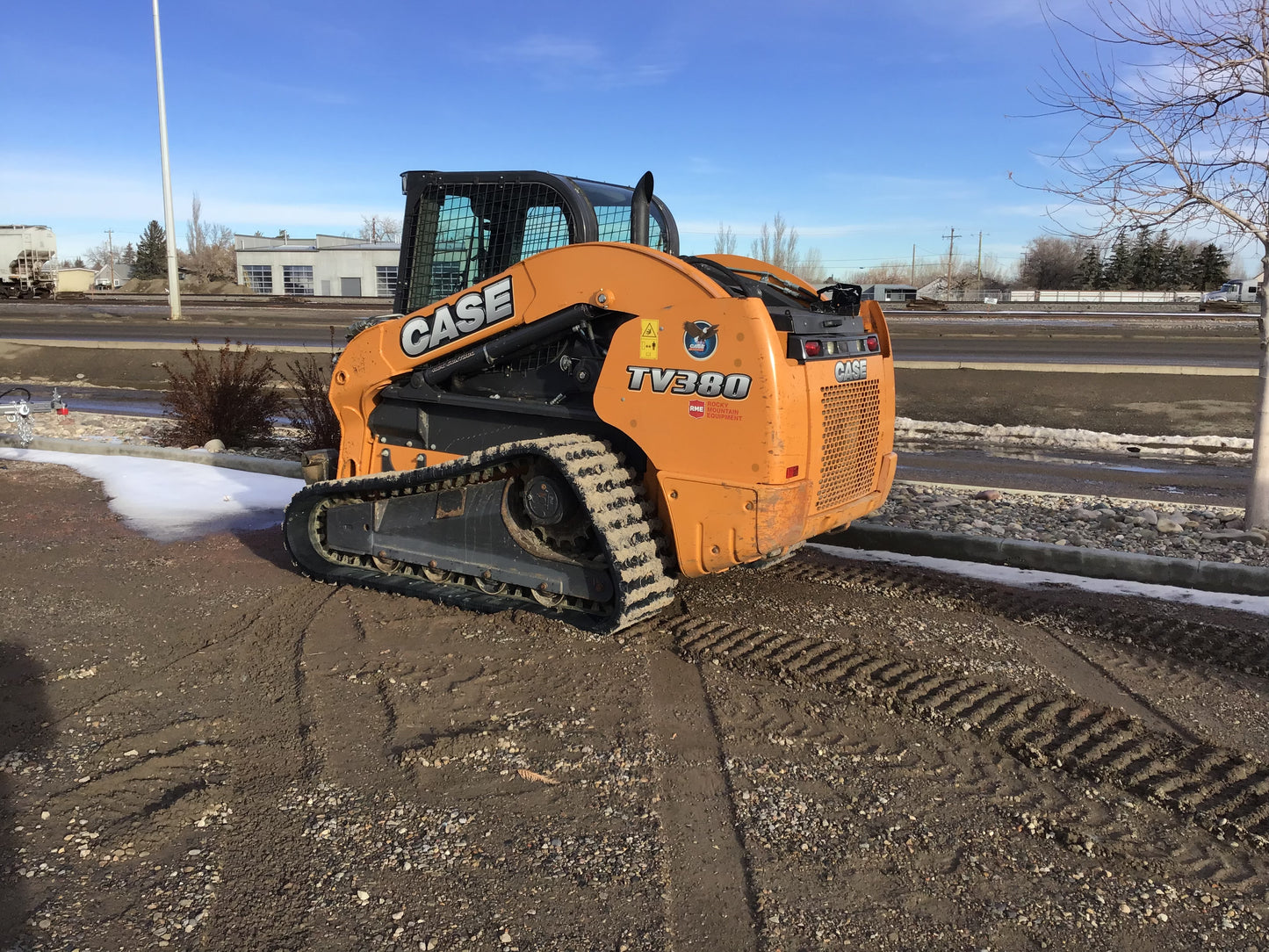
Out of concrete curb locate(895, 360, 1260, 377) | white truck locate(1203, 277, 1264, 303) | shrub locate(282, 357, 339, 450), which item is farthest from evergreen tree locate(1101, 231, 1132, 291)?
shrub locate(282, 357, 339, 450)

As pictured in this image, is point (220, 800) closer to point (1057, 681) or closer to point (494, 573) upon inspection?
point (494, 573)

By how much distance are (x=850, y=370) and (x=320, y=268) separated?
209 ft

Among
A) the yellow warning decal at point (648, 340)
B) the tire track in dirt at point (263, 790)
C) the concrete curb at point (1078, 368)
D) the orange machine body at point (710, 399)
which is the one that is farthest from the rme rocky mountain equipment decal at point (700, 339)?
the concrete curb at point (1078, 368)

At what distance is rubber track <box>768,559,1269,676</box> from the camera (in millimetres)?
4973

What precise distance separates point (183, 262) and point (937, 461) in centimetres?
9098

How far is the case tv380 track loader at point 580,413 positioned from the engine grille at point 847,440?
0.02 meters

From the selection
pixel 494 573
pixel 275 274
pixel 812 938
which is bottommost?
pixel 812 938

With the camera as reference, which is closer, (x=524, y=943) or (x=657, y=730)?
(x=524, y=943)

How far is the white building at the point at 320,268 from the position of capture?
6138cm

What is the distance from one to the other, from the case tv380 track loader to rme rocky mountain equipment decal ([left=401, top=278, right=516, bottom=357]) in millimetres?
13

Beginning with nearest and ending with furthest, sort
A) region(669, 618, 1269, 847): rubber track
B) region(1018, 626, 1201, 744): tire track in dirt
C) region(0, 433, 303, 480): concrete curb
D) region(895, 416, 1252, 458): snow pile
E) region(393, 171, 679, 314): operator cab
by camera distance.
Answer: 1. region(669, 618, 1269, 847): rubber track
2. region(1018, 626, 1201, 744): tire track in dirt
3. region(393, 171, 679, 314): operator cab
4. region(0, 433, 303, 480): concrete curb
5. region(895, 416, 1252, 458): snow pile

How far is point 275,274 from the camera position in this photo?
6612cm

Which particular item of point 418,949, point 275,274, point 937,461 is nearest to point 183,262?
point 275,274

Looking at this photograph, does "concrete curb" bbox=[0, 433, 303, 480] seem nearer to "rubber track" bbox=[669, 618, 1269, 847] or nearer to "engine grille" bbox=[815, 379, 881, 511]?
"rubber track" bbox=[669, 618, 1269, 847]
